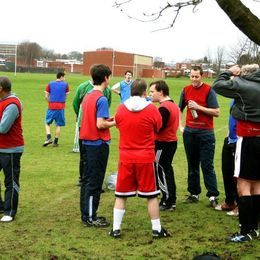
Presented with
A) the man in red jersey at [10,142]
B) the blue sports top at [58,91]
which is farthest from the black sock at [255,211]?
the blue sports top at [58,91]

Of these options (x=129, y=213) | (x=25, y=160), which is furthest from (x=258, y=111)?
(x=25, y=160)

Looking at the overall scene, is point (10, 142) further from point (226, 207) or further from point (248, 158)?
point (226, 207)

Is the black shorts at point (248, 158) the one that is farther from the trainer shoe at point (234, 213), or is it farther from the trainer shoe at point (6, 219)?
the trainer shoe at point (6, 219)

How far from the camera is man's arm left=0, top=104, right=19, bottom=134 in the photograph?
6730mm

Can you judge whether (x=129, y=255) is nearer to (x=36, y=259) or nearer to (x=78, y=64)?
(x=36, y=259)

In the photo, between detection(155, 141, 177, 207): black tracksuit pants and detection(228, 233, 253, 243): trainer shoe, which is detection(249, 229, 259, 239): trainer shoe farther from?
detection(155, 141, 177, 207): black tracksuit pants

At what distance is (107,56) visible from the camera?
83938 mm

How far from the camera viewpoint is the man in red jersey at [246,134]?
18.8 feet

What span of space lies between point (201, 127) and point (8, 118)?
289 cm

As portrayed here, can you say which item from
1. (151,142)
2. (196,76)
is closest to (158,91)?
(196,76)

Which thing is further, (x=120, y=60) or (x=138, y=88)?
(x=120, y=60)

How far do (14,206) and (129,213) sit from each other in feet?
5.36

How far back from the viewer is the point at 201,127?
308 inches

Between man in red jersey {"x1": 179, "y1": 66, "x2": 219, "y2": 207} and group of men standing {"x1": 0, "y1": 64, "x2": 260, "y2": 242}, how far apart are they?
0.01 m
